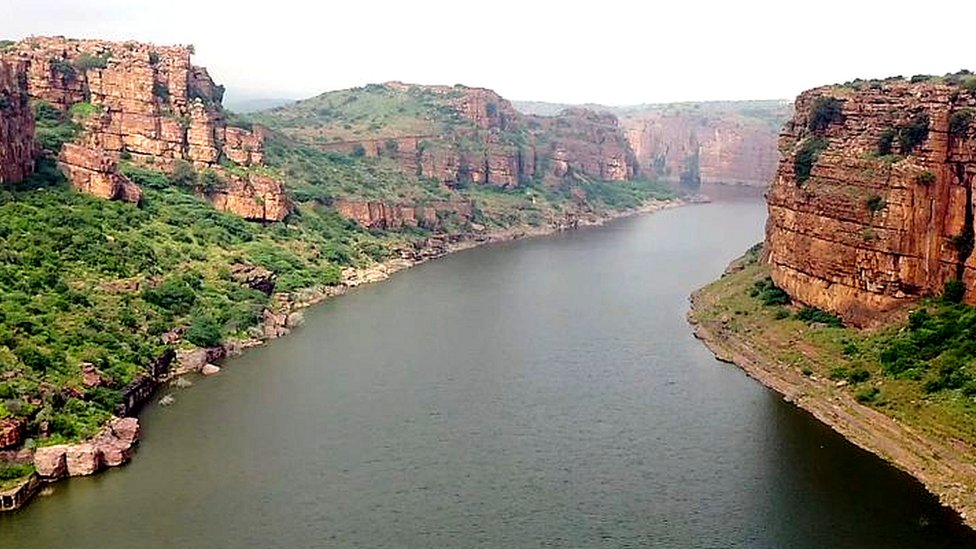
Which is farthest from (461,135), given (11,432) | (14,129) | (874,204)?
(11,432)

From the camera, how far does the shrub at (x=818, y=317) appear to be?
62.1 meters

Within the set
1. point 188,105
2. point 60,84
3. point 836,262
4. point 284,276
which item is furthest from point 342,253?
point 836,262

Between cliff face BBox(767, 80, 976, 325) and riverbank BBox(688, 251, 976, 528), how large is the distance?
304 centimetres

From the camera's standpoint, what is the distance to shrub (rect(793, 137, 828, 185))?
67875mm

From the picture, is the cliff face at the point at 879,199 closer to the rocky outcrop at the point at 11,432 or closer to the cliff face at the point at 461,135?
the rocky outcrop at the point at 11,432

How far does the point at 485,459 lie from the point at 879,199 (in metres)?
29.7

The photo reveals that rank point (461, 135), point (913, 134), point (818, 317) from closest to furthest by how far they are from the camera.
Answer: point (913, 134) < point (818, 317) < point (461, 135)

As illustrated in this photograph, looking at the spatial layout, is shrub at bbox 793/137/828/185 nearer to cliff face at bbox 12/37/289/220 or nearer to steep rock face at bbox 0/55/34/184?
cliff face at bbox 12/37/289/220

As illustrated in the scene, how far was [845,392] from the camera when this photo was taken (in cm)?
5378

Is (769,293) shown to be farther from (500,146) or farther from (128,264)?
(500,146)

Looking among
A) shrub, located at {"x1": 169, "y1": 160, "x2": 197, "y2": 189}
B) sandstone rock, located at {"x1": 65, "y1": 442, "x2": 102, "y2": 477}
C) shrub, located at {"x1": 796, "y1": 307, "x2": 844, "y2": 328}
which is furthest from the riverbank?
shrub, located at {"x1": 169, "y1": 160, "x2": 197, "y2": 189}

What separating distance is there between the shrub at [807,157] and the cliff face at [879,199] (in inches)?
3.1

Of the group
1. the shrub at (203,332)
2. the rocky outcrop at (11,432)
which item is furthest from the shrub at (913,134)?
the rocky outcrop at (11,432)

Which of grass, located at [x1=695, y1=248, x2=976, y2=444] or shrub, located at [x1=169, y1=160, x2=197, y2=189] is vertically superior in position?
shrub, located at [x1=169, y1=160, x2=197, y2=189]
